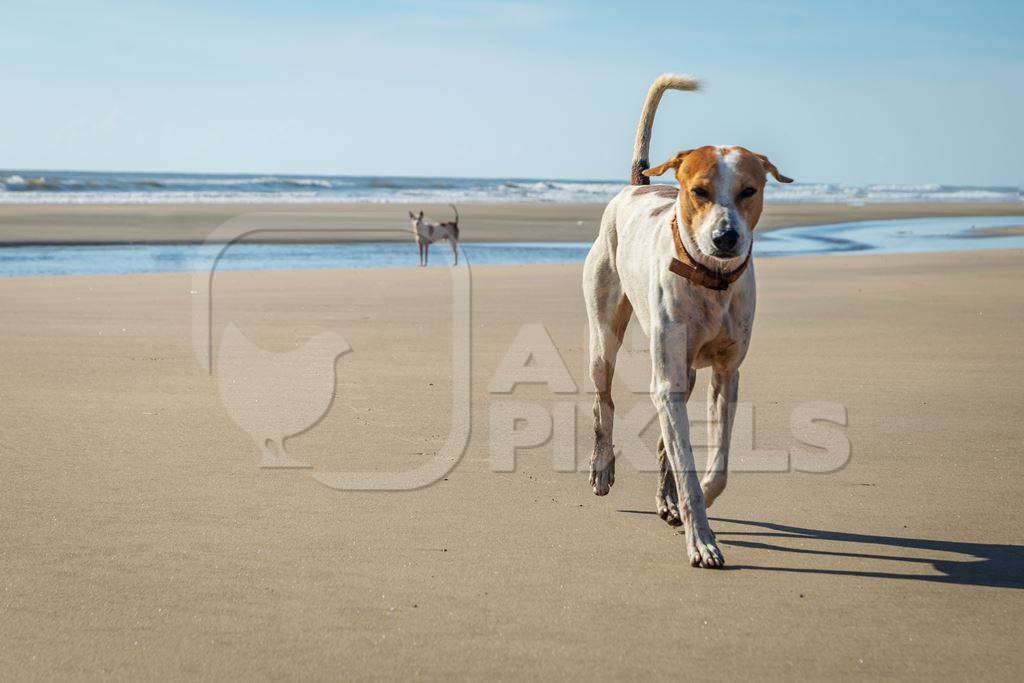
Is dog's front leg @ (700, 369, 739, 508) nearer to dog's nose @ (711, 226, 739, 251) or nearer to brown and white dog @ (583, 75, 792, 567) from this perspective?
brown and white dog @ (583, 75, 792, 567)

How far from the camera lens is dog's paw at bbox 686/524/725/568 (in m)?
3.70

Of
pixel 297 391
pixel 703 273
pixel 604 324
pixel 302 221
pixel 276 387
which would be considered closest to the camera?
pixel 703 273

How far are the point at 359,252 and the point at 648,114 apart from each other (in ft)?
57.0

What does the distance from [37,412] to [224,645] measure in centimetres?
338

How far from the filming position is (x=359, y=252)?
22125 mm

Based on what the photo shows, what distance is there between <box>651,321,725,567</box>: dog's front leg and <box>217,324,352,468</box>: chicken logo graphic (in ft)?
5.94

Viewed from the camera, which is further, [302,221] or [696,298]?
[302,221]

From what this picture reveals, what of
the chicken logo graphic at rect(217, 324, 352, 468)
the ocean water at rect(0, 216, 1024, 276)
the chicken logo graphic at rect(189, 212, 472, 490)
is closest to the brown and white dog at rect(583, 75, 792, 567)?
the chicken logo graphic at rect(189, 212, 472, 490)

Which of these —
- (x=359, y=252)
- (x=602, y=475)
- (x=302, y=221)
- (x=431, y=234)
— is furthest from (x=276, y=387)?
(x=302, y=221)

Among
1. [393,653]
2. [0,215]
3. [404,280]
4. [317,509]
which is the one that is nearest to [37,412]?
[317,509]

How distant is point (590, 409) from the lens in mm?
6184

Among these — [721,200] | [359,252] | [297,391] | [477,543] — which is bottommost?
[477,543]

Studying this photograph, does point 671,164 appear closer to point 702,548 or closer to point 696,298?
point 696,298

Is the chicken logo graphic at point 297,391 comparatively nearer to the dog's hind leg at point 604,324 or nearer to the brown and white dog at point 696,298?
the dog's hind leg at point 604,324
